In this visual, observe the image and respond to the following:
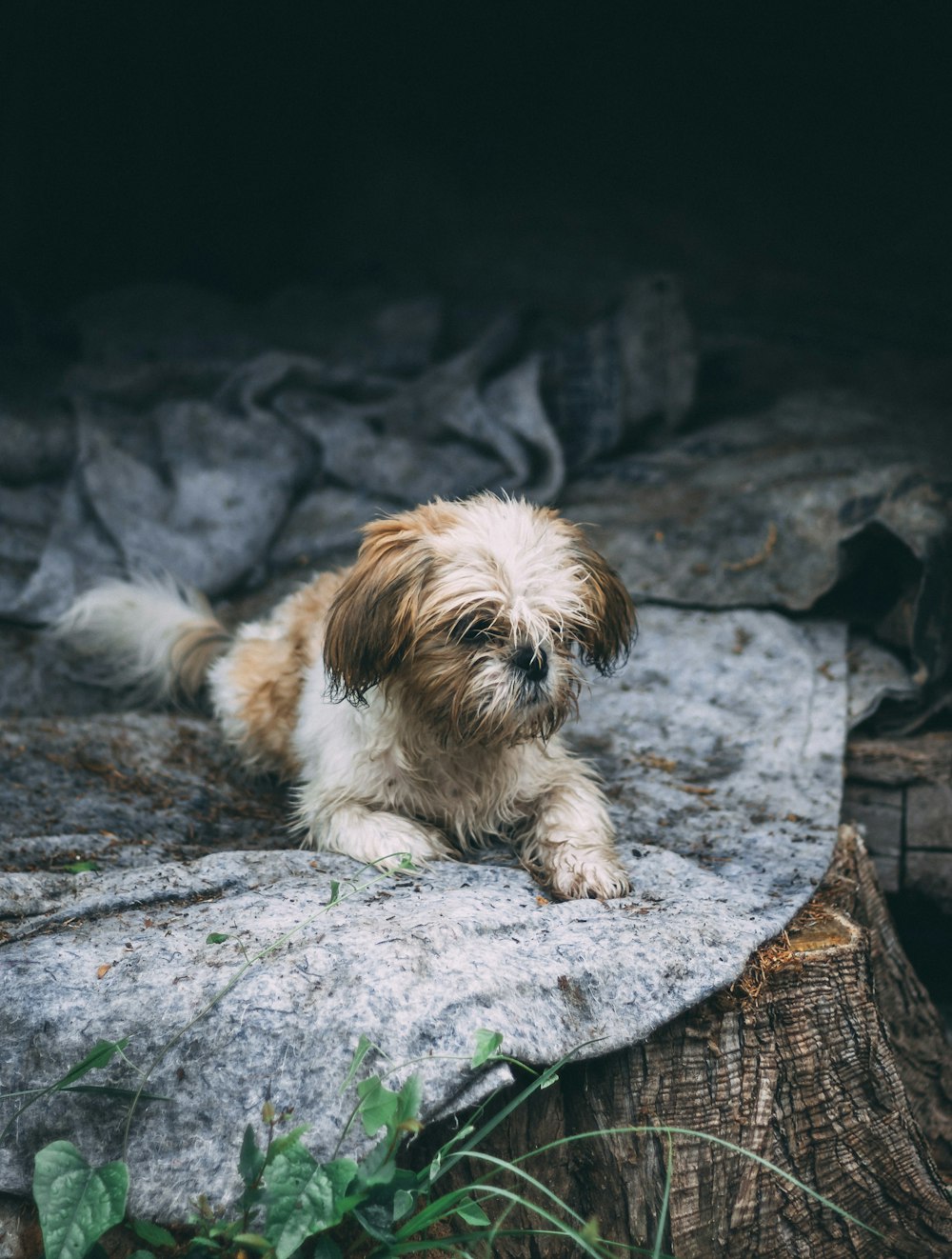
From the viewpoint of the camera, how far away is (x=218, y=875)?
2.63 m

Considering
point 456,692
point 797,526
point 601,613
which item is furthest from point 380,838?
point 797,526

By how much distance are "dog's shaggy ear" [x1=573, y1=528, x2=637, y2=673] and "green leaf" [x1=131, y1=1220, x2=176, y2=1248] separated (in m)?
1.71

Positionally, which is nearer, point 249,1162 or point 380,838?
point 249,1162

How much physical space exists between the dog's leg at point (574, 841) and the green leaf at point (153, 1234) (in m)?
1.24

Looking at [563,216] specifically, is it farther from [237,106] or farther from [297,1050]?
[297,1050]

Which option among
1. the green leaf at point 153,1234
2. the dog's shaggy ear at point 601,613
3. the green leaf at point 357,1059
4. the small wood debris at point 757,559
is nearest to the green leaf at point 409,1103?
the green leaf at point 357,1059

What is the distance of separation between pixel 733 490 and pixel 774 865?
241 centimetres

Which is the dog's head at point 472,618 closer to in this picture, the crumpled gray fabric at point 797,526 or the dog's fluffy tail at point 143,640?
the crumpled gray fabric at point 797,526

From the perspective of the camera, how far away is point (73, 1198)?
1.79m

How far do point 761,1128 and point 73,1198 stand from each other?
4.72 feet

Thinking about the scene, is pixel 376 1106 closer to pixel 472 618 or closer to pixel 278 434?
pixel 472 618

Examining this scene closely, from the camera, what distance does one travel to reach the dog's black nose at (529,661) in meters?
2.65

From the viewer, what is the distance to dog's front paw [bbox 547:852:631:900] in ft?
8.68

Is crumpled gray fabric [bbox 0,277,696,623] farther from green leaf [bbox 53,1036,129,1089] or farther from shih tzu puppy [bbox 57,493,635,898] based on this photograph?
green leaf [bbox 53,1036,129,1089]
